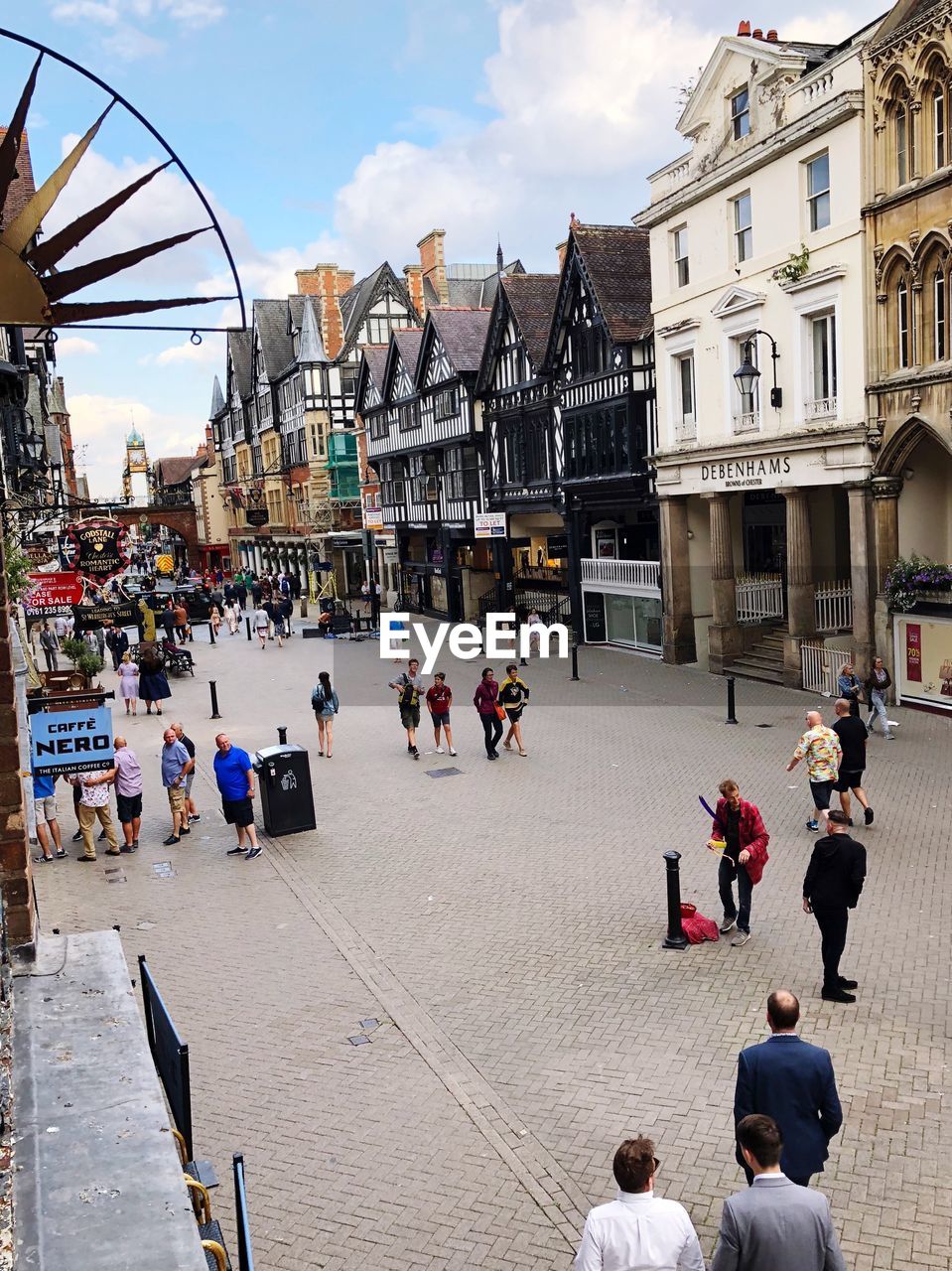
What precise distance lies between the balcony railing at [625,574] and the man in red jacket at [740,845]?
58.4ft

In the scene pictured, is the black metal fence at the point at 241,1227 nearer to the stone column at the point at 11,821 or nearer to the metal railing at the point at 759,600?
the stone column at the point at 11,821

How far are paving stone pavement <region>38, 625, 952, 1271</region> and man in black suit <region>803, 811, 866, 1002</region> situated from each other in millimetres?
700

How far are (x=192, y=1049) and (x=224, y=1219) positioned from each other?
2106mm

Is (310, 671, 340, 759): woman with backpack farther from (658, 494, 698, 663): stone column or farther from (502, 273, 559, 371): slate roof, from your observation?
(502, 273, 559, 371): slate roof

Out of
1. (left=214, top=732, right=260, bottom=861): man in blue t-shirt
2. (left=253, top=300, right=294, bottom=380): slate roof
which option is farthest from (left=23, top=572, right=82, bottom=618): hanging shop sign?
(left=253, top=300, right=294, bottom=380): slate roof

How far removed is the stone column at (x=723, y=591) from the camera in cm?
2408

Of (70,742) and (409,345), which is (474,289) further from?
(70,742)

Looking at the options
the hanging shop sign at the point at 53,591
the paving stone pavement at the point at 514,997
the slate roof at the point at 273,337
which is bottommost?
the paving stone pavement at the point at 514,997

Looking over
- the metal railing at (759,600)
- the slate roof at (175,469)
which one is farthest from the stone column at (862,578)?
the slate roof at (175,469)

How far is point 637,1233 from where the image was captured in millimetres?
4117

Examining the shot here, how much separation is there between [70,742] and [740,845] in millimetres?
6695

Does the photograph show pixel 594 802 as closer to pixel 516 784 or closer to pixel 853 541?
pixel 516 784

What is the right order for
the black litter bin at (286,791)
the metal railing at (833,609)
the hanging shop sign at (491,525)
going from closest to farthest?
the black litter bin at (286,791), the metal railing at (833,609), the hanging shop sign at (491,525)

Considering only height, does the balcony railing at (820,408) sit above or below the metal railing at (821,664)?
above
